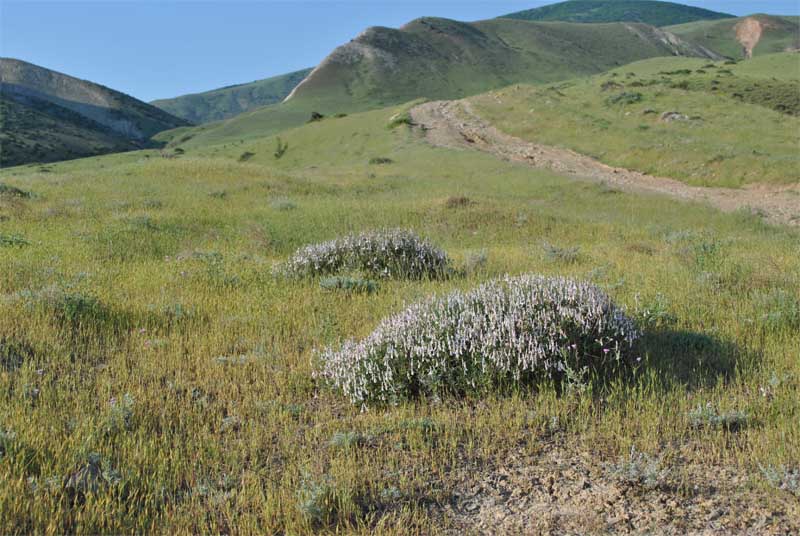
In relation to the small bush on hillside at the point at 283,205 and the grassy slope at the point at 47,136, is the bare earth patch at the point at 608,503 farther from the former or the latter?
the grassy slope at the point at 47,136

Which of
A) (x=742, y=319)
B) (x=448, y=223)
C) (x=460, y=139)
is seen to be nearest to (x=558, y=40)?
(x=460, y=139)

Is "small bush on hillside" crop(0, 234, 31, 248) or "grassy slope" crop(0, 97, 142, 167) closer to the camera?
"small bush on hillside" crop(0, 234, 31, 248)

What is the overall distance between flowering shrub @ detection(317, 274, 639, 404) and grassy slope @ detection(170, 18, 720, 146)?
8743 cm

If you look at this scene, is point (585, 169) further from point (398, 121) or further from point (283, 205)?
point (398, 121)

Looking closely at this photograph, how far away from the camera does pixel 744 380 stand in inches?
205

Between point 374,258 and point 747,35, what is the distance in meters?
190

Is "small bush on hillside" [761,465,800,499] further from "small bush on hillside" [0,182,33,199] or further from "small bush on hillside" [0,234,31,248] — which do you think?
"small bush on hillside" [0,182,33,199]

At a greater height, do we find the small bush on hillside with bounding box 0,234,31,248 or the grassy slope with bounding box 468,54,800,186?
the grassy slope with bounding box 468,54,800,186

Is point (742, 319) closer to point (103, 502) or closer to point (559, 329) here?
point (559, 329)

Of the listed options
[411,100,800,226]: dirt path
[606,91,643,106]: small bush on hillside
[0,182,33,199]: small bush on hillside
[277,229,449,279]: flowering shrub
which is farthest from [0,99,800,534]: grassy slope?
[606,91,643,106]: small bush on hillside

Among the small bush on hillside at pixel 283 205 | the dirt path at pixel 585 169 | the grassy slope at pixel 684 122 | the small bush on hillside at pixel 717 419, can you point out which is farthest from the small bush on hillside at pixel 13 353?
the grassy slope at pixel 684 122

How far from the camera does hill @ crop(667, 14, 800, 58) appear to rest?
14900 centimetres

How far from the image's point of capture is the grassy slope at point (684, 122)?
27922mm

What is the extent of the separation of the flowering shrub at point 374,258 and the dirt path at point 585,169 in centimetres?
1439
